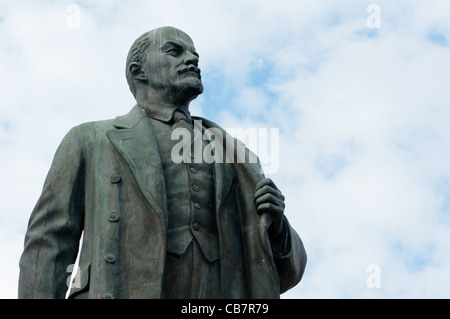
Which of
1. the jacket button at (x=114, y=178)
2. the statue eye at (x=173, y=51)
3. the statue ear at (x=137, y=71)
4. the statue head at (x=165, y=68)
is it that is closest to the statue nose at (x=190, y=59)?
the statue head at (x=165, y=68)

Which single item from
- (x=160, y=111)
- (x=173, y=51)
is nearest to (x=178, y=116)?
(x=160, y=111)

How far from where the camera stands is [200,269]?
645 inches

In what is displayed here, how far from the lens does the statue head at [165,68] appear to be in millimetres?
17750

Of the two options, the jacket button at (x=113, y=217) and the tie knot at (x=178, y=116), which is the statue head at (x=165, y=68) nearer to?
the tie knot at (x=178, y=116)

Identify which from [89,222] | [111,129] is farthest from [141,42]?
[89,222]

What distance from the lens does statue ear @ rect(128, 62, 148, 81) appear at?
18.0 m

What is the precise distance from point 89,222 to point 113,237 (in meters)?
0.55

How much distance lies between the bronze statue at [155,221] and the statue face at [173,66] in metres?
0.02

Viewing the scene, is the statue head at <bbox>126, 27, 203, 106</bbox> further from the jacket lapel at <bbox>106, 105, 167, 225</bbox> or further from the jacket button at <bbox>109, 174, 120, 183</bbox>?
the jacket button at <bbox>109, 174, 120, 183</bbox>
